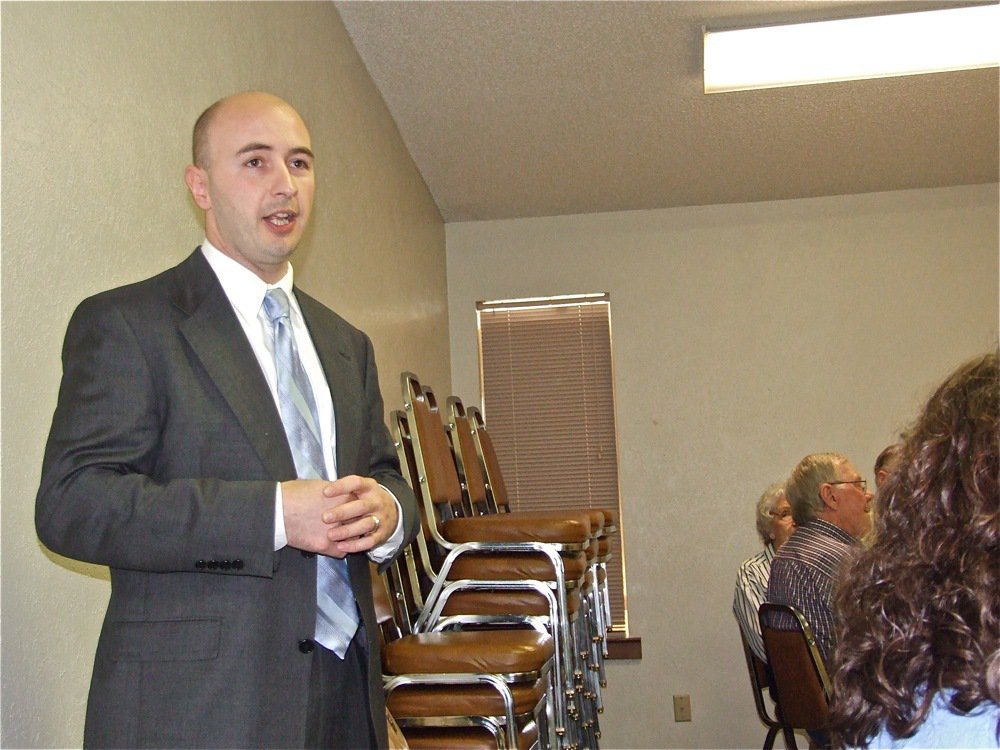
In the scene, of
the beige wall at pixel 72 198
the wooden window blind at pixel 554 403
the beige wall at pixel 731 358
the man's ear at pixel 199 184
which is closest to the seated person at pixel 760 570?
the beige wall at pixel 731 358

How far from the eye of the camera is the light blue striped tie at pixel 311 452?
1.58 metres

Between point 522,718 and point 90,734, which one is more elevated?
point 90,734

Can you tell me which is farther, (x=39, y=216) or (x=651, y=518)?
(x=651, y=518)

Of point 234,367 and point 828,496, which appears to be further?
point 828,496

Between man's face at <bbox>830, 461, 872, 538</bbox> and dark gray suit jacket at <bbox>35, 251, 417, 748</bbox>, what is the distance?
2781 millimetres

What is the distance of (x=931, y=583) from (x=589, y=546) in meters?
3.26

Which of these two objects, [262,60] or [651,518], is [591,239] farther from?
[262,60]

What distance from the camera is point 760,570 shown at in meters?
4.39

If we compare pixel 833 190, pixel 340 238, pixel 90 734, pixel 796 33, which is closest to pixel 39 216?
pixel 90 734

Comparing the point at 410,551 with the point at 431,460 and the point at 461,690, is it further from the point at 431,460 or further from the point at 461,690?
the point at 461,690

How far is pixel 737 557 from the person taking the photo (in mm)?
5930

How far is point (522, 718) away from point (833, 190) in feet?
13.7

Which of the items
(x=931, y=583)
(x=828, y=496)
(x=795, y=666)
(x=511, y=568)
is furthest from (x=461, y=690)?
(x=931, y=583)

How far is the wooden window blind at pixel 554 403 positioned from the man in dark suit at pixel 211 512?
4.46 m
